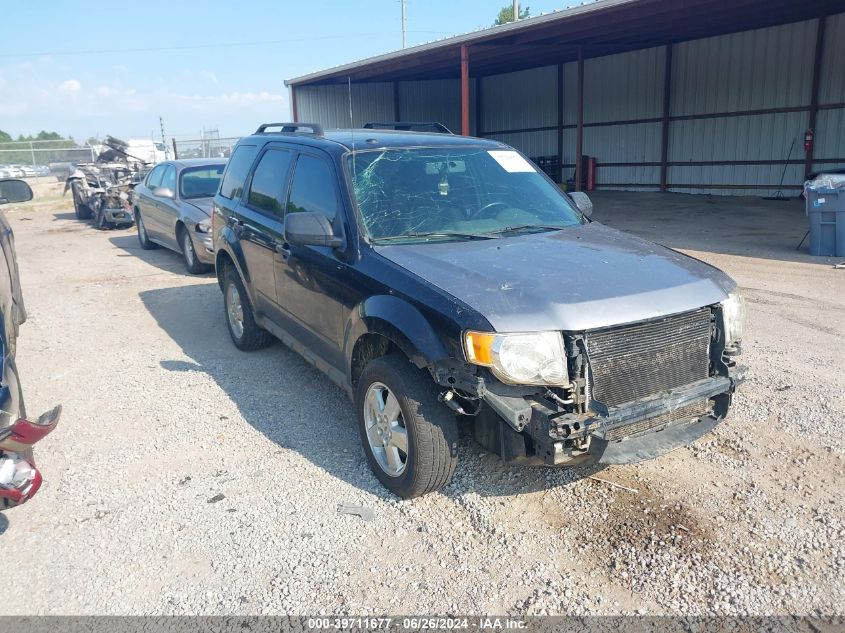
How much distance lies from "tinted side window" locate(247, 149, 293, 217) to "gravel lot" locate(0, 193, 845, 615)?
1.40 meters

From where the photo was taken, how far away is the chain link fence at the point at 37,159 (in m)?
30.2

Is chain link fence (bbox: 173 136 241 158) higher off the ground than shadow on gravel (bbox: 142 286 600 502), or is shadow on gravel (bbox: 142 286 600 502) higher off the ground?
chain link fence (bbox: 173 136 241 158)

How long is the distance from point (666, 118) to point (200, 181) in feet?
52.9

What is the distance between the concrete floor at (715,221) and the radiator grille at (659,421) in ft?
26.1

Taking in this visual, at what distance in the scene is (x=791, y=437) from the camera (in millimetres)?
4133

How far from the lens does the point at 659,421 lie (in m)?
3.25

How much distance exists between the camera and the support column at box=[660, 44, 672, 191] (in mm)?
20984

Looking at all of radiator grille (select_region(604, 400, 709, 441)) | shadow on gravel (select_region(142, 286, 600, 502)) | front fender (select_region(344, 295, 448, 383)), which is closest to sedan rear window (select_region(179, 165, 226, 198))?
shadow on gravel (select_region(142, 286, 600, 502))

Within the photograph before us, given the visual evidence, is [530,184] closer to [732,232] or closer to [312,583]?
[312,583]

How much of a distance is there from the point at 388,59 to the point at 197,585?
753 inches

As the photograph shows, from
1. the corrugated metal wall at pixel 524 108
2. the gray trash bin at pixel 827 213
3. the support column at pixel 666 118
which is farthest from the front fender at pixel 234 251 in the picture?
the corrugated metal wall at pixel 524 108

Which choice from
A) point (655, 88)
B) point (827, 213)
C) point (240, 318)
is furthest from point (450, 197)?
point (655, 88)

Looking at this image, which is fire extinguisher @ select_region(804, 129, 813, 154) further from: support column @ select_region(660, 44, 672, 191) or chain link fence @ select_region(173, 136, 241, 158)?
chain link fence @ select_region(173, 136, 241, 158)

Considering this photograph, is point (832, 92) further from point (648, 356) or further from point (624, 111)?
point (648, 356)
